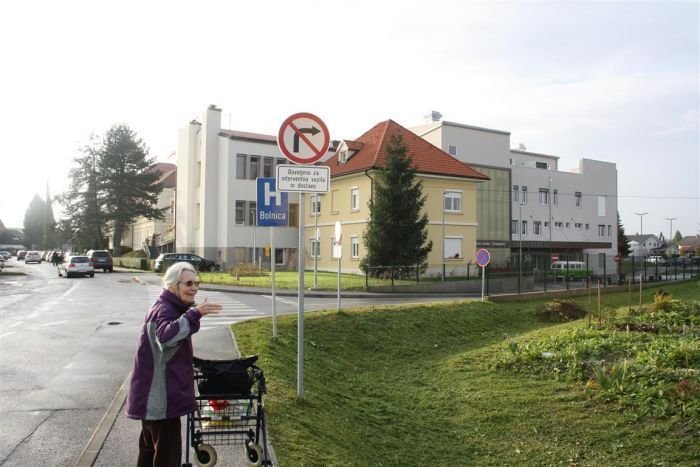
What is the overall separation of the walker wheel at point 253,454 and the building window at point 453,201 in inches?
1528

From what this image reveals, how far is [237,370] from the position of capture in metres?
4.55

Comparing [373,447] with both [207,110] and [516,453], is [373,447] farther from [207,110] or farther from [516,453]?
[207,110]

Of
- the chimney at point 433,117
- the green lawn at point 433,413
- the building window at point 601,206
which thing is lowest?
the green lawn at point 433,413

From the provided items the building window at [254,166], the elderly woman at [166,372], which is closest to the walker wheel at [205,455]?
the elderly woman at [166,372]

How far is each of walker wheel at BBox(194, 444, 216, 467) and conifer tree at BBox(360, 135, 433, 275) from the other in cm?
2714

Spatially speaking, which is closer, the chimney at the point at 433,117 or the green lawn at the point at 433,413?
the green lawn at the point at 433,413

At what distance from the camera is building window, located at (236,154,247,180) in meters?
48.9

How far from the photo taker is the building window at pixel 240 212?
161ft

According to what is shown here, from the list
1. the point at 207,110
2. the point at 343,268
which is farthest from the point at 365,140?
the point at 207,110

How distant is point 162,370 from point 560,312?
691 inches

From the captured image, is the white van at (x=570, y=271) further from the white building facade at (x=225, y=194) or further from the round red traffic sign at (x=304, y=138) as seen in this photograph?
the round red traffic sign at (x=304, y=138)

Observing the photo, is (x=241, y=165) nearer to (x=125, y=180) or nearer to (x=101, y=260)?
(x=101, y=260)

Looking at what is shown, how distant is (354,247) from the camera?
42.2m

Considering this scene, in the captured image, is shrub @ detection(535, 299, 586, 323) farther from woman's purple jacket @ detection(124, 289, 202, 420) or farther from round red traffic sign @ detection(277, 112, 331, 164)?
woman's purple jacket @ detection(124, 289, 202, 420)
